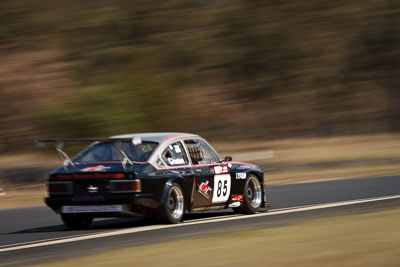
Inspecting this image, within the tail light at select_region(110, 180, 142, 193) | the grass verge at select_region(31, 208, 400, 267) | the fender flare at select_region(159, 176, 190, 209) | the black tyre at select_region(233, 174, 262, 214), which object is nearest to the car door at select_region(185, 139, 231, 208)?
the fender flare at select_region(159, 176, 190, 209)

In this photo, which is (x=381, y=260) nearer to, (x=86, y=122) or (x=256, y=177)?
(x=256, y=177)

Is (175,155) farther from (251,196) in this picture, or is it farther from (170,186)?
(251,196)

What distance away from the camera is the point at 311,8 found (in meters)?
73.8

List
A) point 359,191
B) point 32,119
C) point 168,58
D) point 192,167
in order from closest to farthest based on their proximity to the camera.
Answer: point 192,167 < point 359,191 < point 32,119 < point 168,58

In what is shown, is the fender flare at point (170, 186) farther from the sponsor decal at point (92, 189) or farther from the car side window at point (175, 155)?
the sponsor decal at point (92, 189)

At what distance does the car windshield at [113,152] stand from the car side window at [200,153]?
0.89 m

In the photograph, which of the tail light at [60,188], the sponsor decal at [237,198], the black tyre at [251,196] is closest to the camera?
the tail light at [60,188]

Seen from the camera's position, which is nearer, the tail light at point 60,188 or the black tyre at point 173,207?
the tail light at point 60,188

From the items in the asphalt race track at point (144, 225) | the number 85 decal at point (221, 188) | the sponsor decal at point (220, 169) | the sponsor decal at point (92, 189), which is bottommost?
the asphalt race track at point (144, 225)

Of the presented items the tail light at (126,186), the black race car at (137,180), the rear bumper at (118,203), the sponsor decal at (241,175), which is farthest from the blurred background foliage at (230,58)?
the tail light at (126,186)

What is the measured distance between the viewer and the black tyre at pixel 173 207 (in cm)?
1110

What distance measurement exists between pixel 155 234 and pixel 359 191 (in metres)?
8.18

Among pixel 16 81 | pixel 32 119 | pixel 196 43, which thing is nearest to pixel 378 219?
pixel 32 119

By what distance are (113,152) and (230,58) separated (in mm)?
56388
